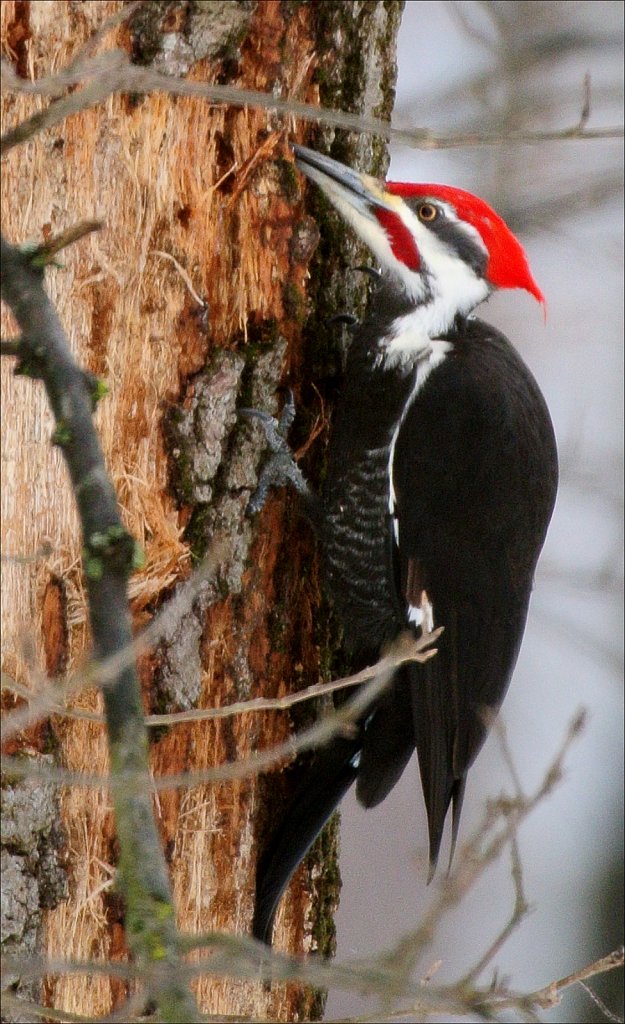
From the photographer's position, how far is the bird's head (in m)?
2.47

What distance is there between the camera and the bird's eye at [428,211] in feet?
8.29

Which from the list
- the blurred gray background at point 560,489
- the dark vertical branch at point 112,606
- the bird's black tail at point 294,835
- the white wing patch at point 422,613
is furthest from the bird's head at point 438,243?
the blurred gray background at point 560,489

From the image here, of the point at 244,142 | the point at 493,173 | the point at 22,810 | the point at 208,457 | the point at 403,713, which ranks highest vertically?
the point at 493,173

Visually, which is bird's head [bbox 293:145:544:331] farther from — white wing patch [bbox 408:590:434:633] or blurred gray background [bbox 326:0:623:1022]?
blurred gray background [bbox 326:0:623:1022]

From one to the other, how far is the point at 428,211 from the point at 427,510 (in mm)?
593

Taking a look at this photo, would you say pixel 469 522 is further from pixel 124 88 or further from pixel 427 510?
pixel 124 88

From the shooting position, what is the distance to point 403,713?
2504 mm

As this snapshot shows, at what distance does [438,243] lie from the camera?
2.58 m

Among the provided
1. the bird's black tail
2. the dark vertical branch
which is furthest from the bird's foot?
the dark vertical branch

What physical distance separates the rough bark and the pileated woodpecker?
0.09 m

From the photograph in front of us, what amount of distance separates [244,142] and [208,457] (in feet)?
1.77

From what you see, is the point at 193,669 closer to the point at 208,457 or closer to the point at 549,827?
the point at 208,457

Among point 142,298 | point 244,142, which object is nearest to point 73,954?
point 142,298

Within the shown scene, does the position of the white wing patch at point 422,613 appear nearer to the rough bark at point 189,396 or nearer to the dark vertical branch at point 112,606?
A: the rough bark at point 189,396
